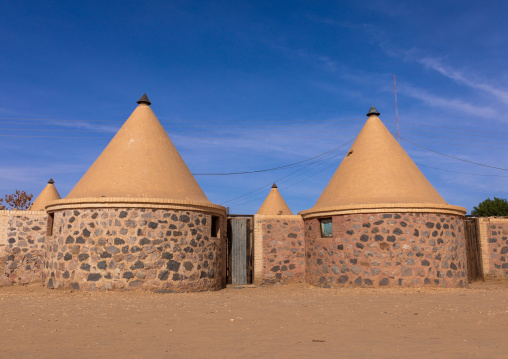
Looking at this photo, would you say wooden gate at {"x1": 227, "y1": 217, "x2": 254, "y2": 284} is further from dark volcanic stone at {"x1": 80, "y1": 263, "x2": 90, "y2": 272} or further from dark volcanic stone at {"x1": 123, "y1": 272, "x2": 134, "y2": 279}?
dark volcanic stone at {"x1": 80, "y1": 263, "x2": 90, "y2": 272}

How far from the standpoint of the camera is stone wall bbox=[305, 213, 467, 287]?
10.9 m

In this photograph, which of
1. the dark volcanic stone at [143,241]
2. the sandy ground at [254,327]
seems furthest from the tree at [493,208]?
the dark volcanic stone at [143,241]

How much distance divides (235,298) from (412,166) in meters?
6.86

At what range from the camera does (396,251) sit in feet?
35.8

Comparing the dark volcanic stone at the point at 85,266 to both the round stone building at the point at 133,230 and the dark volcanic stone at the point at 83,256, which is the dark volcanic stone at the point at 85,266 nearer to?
the round stone building at the point at 133,230

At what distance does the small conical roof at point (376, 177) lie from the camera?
11.7 metres

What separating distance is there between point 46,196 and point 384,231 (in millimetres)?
14170

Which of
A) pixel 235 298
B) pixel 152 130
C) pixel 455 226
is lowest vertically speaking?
pixel 235 298

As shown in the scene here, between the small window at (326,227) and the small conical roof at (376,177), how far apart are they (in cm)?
40

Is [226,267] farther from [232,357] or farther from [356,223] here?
[232,357]

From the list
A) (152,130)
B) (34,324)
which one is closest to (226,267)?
(152,130)

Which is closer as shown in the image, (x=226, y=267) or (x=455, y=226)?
(x=455, y=226)

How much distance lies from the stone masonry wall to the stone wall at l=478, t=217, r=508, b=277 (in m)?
9.59

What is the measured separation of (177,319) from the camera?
628 cm
